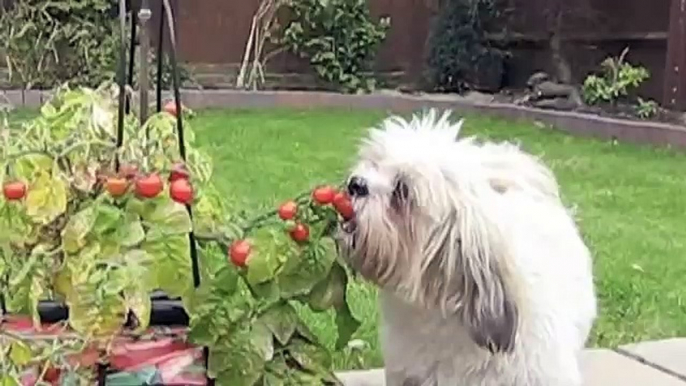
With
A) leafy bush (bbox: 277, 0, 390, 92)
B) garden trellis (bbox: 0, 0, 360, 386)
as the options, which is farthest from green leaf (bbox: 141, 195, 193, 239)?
leafy bush (bbox: 277, 0, 390, 92)

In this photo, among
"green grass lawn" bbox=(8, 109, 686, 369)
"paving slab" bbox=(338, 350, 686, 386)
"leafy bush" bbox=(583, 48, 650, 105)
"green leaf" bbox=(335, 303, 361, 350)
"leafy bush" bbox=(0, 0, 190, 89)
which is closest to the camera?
"green leaf" bbox=(335, 303, 361, 350)

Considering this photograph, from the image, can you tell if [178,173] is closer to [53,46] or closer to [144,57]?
[144,57]

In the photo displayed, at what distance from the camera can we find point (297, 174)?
19.2 ft

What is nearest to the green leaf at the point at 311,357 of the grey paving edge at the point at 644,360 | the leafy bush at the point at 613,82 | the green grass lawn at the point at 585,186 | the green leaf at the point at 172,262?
the green leaf at the point at 172,262

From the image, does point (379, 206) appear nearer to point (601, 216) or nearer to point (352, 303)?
point (352, 303)

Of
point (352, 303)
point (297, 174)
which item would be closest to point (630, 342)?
point (352, 303)

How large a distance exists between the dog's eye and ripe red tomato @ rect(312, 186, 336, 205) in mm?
107

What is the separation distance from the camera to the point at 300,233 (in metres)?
1.93

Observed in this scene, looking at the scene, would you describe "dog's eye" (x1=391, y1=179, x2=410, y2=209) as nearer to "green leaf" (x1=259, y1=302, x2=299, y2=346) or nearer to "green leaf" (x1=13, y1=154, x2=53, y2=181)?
Result: "green leaf" (x1=259, y1=302, x2=299, y2=346)

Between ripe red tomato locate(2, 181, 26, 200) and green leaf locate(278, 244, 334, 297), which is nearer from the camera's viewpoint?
ripe red tomato locate(2, 181, 26, 200)

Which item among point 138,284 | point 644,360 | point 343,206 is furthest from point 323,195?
point 644,360

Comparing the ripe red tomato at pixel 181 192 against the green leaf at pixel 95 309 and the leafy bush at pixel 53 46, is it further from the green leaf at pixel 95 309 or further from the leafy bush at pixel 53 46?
the leafy bush at pixel 53 46

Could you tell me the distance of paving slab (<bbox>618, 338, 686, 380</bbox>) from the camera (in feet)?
9.74

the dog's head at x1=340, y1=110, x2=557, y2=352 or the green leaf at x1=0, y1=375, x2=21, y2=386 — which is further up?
the dog's head at x1=340, y1=110, x2=557, y2=352
